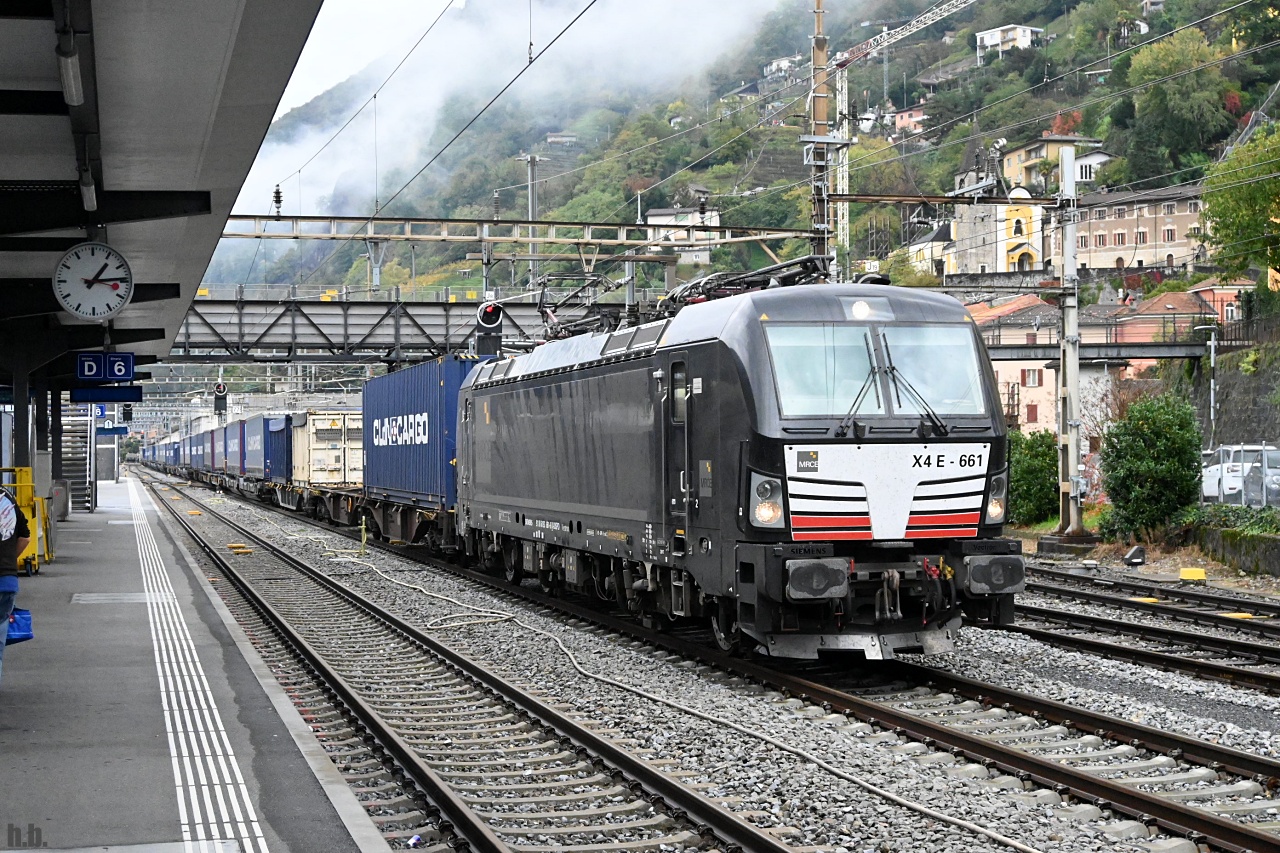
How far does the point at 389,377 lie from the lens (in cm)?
2995

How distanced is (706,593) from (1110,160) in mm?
114378

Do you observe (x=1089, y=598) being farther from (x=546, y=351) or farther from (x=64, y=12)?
(x=64, y=12)

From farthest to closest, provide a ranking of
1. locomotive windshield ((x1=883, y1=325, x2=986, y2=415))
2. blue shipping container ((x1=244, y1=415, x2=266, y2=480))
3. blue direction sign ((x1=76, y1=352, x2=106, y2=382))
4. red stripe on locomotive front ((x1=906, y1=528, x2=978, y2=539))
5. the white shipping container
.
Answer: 1. blue shipping container ((x1=244, y1=415, x2=266, y2=480))
2. the white shipping container
3. blue direction sign ((x1=76, y1=352, x2=106, y2=382))
4. locomotive windshield ((x1=883, y1=325, x2=986, y2=415))
5. red stripe on locomotive front ((x1=906, y1=528, x2=978, y2=539))

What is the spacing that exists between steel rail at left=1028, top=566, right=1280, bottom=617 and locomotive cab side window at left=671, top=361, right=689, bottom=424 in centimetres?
778

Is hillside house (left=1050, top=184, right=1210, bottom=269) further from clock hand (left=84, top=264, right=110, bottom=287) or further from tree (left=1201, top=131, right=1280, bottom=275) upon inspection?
clock hand (left=84, top=264, right=110, bottom=287)

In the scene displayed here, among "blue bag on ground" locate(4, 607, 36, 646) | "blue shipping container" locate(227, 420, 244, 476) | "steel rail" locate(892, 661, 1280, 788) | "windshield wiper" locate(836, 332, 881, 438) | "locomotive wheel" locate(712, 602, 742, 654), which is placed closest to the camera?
"steel rail" locate(892, 661, 1280, 788)

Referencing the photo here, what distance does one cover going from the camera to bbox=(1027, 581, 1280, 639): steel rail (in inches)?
576

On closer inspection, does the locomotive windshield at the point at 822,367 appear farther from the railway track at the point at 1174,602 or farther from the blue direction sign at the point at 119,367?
the blue direction sign at the point at 119,367

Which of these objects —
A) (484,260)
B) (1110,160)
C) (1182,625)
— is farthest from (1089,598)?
(1110,160)

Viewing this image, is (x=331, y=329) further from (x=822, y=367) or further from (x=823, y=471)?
(x=823, y=471)

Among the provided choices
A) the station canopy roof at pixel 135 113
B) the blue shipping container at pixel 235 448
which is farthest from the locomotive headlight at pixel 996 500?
the blue shipping container at pixel 235 448

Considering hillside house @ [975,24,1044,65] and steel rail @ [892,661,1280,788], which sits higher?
hillside house @ [975,24,1044,65]

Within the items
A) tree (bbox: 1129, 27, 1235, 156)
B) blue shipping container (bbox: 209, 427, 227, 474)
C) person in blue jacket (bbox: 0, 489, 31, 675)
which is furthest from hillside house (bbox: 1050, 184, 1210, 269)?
person in blue jacket (bbox: 0, 489, 31, 675)

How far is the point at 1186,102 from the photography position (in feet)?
346
